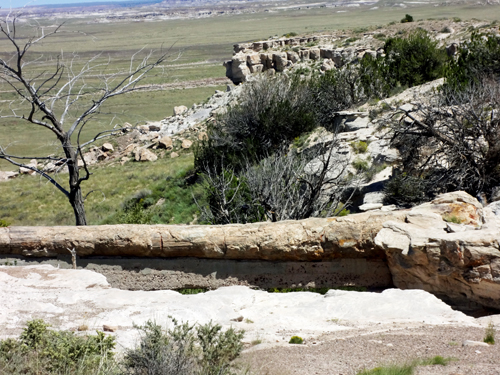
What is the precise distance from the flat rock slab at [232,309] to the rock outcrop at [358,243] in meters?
0.49

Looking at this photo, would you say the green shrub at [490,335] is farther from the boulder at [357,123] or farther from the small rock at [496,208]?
the boulder at [357,123]

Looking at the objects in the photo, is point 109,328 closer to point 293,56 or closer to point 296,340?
point 296,340

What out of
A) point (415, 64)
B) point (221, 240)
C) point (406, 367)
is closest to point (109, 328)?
point (221, 240)

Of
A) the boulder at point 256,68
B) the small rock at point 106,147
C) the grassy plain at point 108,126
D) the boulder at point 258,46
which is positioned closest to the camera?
the grassy plain at point 108,126

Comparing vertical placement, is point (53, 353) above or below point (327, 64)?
below

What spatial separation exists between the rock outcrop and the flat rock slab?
490 mm

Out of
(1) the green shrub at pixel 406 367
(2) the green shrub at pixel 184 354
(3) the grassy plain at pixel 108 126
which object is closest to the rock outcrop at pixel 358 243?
(1) the green shrub at pixel 406 367

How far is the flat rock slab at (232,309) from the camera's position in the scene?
19.2 ft

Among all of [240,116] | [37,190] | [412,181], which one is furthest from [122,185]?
[412,181]

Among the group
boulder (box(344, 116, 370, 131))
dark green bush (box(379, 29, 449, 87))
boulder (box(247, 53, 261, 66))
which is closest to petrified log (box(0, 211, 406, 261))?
→ boulder (box(344, 116, 370, 131))

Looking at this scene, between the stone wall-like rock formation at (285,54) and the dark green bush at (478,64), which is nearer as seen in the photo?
the dark green bush at (478,64)

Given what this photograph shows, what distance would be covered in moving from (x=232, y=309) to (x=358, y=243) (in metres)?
2.18

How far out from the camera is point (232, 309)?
636 cm

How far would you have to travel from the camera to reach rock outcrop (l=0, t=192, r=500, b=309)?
642cm
